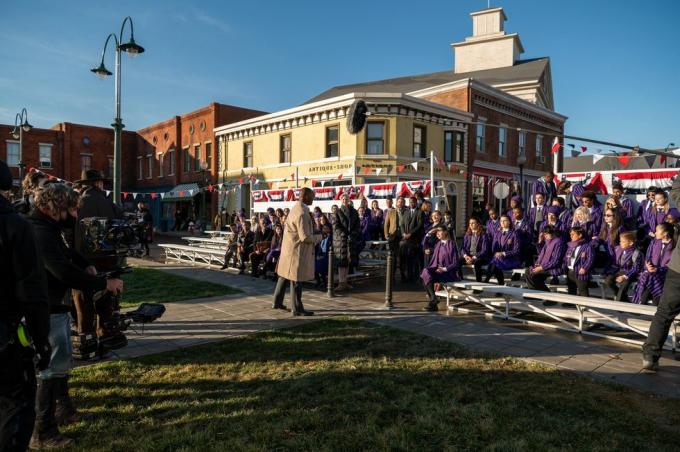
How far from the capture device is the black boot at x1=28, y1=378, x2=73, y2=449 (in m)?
3.09

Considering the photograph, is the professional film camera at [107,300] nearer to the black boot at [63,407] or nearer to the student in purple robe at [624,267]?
the black boot at [63,407]

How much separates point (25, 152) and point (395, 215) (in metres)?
36.8

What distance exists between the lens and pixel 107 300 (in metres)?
4.80

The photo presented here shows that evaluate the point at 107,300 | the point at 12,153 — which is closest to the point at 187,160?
the point at 12,153

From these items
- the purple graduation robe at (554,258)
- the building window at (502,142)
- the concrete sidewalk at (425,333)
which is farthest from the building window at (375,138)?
the purple graduation robe at (554,258)

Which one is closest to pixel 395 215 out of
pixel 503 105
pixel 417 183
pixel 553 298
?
pixel 417 183

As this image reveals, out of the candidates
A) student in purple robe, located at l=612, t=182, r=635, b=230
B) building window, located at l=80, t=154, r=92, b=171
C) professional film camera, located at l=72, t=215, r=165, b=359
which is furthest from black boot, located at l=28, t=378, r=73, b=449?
building window, located at l=80, t=154, r=92, b=171

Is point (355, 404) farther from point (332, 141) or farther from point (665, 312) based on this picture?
point (332, 141)

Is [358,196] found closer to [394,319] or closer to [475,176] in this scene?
[394,319]

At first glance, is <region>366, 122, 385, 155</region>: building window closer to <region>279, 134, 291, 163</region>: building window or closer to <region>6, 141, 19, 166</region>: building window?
<region>279, 134, 291, 163</region>: building window

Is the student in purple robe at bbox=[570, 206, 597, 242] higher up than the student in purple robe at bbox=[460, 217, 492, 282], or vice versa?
the student in purple robe at bbox=[570, 206, 597, 242]

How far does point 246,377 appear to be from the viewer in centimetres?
438

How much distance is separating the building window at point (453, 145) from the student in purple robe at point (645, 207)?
49.9 feet

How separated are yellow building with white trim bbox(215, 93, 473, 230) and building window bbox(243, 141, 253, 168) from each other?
0.89 ft
